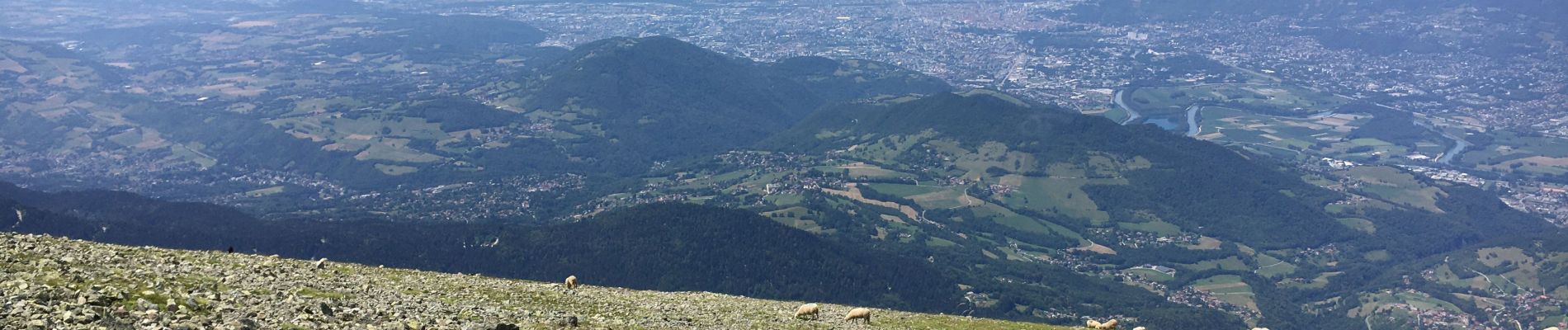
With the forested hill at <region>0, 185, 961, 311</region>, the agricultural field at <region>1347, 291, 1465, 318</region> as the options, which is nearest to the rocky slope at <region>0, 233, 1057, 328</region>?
the forested hill at <region>0, 185, 961, 311</region>

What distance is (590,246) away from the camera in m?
150

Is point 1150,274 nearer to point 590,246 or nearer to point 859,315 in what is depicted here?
point 590,246

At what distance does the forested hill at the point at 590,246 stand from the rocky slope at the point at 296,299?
81.6 m

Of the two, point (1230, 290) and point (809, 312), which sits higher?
point (809, 312)

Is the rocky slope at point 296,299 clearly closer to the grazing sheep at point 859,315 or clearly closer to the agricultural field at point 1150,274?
the grazing sheep at point 859,315

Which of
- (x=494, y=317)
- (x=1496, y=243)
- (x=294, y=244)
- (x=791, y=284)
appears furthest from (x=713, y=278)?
(x=1496, y=243)

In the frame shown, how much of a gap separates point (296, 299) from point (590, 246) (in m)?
116

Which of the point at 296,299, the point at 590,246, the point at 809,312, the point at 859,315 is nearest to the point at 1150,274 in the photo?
the point at 590,246

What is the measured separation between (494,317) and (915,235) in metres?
165

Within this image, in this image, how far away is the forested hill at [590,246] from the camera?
443 ft

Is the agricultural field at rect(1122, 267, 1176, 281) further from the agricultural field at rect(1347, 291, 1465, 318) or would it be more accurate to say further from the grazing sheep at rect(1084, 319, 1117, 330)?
the grazing sheep at rect(1084, 319, 1117, 330)

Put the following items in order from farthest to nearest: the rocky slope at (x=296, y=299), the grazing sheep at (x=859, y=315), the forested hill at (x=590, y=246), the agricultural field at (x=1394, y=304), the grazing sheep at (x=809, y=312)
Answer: the agricultural field at (x=1394, y=304) < the forested hill at (x=590, y=246) < the grazing sheep at (x=809, y=312) < the grazing sheep at (x=859, y=315) < the rocky slope at (x=296, y=299)

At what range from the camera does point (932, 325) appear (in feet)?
179

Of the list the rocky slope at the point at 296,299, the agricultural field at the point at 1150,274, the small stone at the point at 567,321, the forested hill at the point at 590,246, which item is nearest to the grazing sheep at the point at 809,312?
the rocky slope at the point at 296,299
